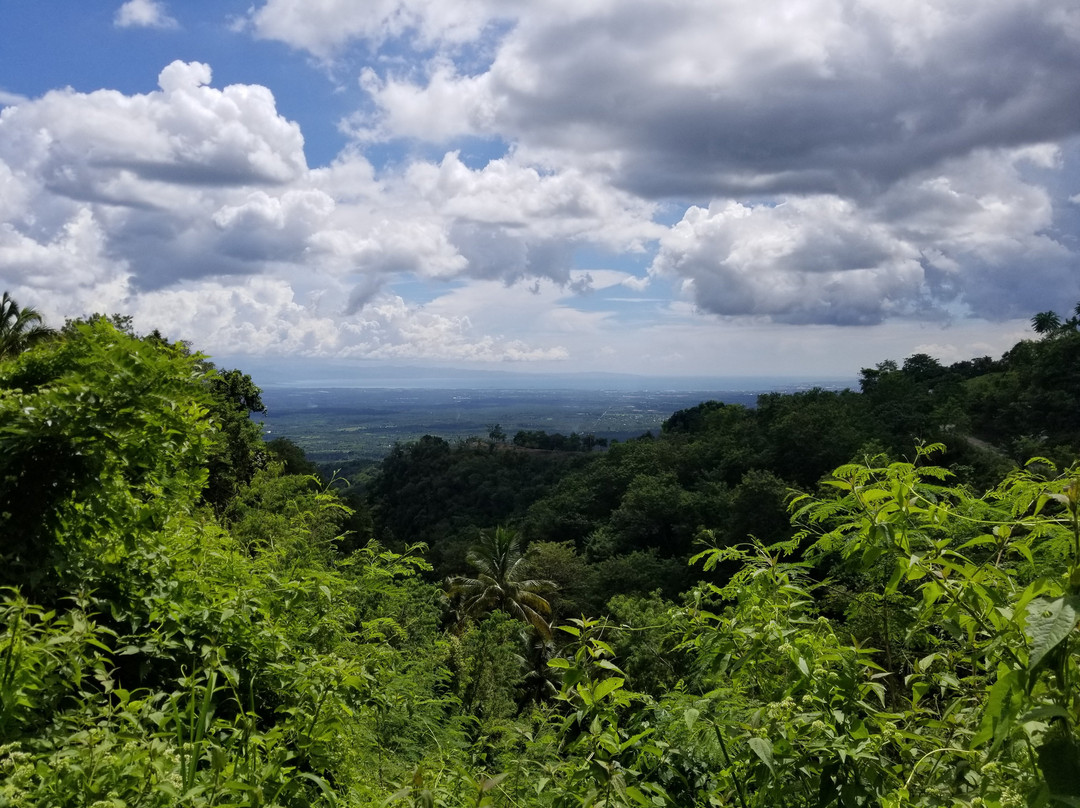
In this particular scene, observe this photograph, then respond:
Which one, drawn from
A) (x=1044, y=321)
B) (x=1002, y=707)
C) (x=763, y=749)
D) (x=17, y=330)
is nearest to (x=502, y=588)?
(x=17, y=330)

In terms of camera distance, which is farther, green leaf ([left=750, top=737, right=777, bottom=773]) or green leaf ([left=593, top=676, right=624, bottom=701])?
green leaf ([left=593, top=676, right=624, bottom=701])

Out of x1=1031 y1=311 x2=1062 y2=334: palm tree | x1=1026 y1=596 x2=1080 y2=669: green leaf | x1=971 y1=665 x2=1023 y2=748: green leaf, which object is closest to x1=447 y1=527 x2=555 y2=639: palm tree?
x1=971 y1=665 x2=1023 y2=748: green leaf

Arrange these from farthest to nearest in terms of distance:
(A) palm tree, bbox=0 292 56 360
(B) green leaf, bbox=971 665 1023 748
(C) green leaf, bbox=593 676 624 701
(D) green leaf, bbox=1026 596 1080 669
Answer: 1. (A) palm tree, bbox=0 292 56 360
2. (C) green leaf, bbox=593 676 624 701
3. (B) green leaf, bbox=971 665 1023 748
4. (D) green leaf, bbox=1026 596 1080 669

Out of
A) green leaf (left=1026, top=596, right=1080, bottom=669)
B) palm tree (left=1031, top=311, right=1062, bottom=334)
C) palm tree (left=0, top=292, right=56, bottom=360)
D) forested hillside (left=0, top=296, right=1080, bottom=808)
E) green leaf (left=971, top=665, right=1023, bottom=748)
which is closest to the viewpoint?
green leaf (left=1026, top=596, right=1080, bottom=669)

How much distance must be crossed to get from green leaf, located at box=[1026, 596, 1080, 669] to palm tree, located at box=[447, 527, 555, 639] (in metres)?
22.7

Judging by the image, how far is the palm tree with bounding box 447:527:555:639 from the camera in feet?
75.8

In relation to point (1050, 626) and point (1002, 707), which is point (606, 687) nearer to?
point (1002, 707)

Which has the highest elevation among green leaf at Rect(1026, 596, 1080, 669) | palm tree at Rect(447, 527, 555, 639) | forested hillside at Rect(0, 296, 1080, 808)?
green leaf at Rect(1026, 596, 1080, 669)

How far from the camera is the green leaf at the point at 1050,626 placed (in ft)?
2.70

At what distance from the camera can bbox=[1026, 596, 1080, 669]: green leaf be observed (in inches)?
32.4

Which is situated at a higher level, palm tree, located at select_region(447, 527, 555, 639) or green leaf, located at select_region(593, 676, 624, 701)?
green leaf, located at select_region(593, 676, 624, 701)

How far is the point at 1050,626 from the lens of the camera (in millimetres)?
859

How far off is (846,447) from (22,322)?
30449 millimetres

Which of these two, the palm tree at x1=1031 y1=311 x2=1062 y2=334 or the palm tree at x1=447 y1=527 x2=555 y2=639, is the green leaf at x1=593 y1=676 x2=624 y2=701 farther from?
the palm tree at x1=1031 y1=311 x2=1062 y2=334
